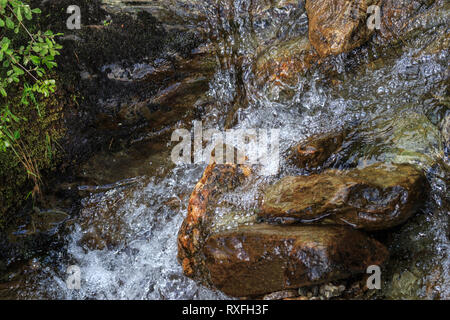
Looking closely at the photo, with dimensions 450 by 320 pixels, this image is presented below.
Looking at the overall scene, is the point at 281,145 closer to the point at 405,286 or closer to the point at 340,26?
the point at 340,26

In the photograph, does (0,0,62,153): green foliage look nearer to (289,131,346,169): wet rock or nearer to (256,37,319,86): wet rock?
(256,37,319,86): wet rock

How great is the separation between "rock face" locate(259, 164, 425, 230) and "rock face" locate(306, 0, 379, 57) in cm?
169

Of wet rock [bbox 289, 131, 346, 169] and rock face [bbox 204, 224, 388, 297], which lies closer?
rock face [bbox 204, 224, 388, 297]

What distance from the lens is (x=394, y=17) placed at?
4188 mm

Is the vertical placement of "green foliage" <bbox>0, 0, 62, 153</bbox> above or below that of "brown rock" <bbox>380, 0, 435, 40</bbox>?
below

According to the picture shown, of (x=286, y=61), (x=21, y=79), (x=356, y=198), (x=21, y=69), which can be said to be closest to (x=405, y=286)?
(x=356, y=198)

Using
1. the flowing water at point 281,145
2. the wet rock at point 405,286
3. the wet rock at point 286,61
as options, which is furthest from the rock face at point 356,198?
the wet rock at point 286,61

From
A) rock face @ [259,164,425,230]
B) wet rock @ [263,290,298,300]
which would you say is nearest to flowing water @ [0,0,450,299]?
rock face @ [259,164,425,230]

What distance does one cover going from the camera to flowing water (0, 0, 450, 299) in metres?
3.17

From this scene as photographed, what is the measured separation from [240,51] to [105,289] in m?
3.40

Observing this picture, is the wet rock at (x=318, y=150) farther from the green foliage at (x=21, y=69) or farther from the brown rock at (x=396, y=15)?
the green foliage at (x=21, y=69)

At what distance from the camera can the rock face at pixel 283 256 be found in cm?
280
